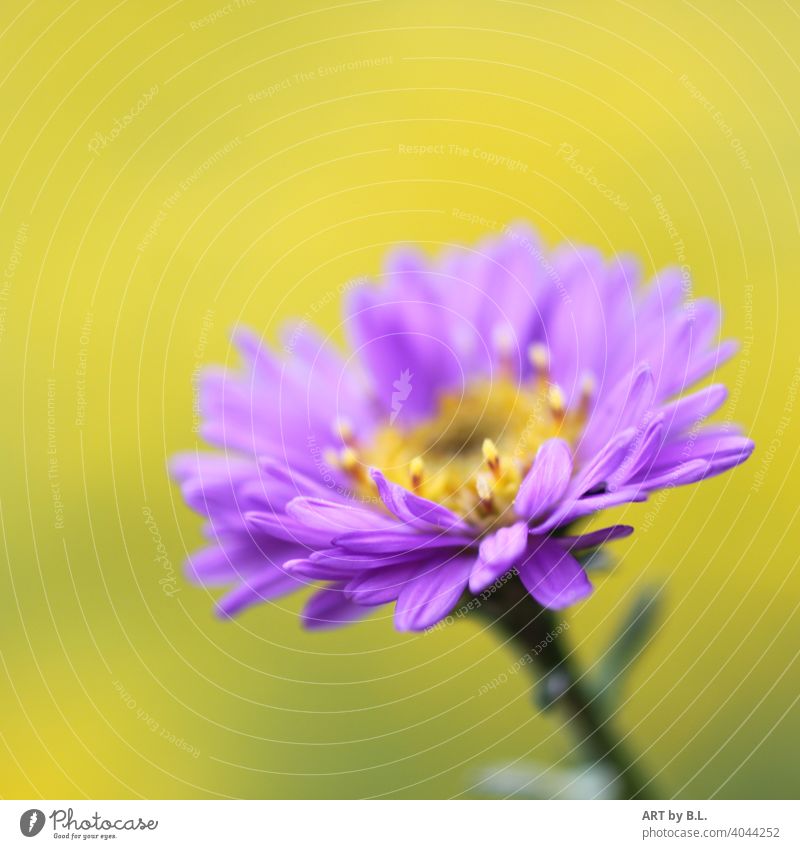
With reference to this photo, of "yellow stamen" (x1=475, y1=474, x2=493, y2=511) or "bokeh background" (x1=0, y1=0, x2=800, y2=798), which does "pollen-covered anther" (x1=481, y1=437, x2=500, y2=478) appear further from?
"bokeh background" (x1=0, y1=0, x2=800, y2=798)

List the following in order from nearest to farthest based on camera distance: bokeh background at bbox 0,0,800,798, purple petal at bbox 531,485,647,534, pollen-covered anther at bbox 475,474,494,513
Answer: purple petal at bbox 531,485,647,534, pollen-covered anther at bbox 475,474,494,513, bokeh background at bbox 0,0,800,798

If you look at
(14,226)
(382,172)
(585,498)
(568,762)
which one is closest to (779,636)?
(568,762)

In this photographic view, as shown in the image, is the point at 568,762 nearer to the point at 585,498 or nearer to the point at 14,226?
the point at 585,498

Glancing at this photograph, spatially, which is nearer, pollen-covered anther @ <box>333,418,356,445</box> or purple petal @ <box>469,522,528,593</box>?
purple petal @ <box>469,522,528,593</box>

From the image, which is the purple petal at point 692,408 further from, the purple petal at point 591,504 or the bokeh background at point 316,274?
the bokeh background at point 316,274
